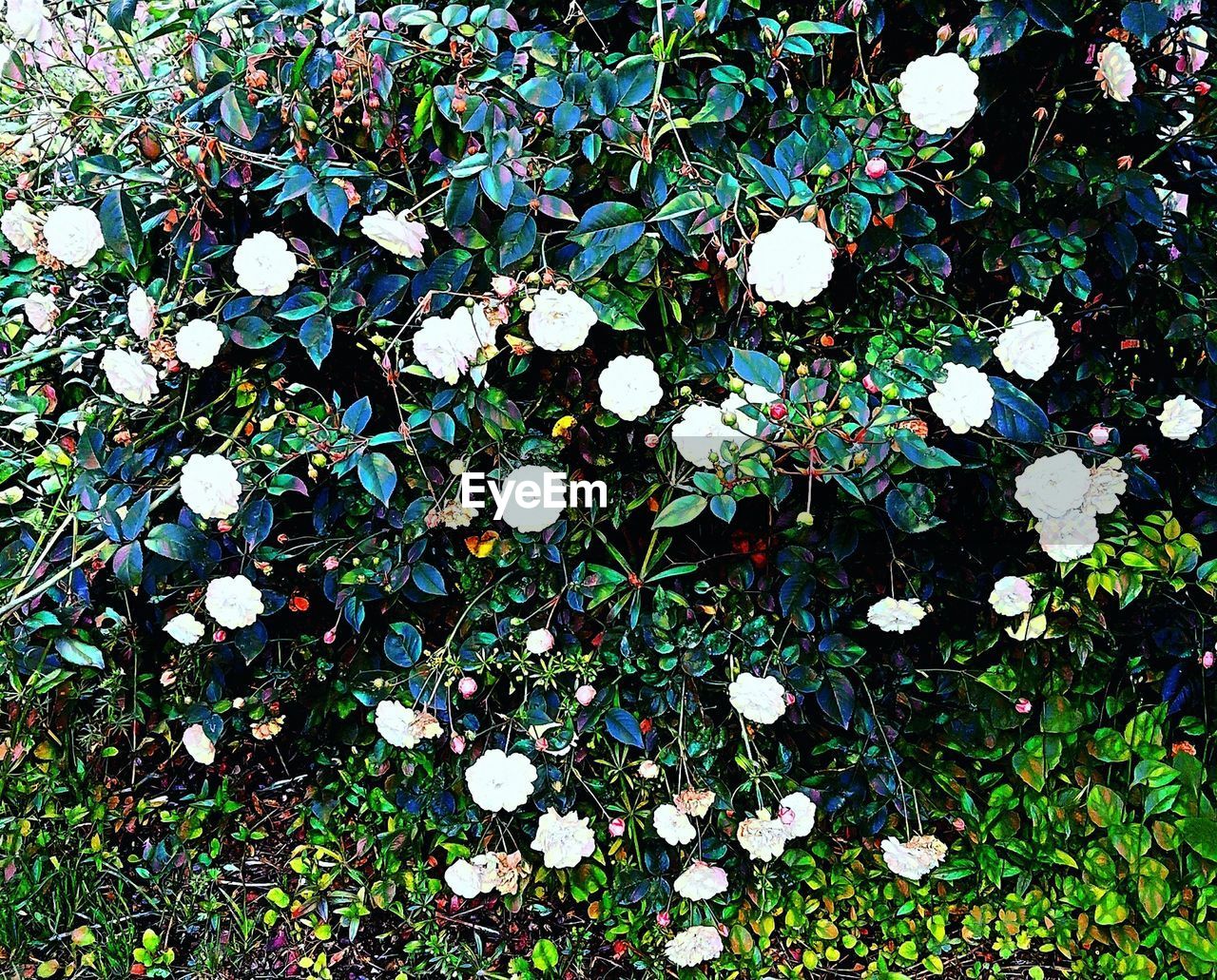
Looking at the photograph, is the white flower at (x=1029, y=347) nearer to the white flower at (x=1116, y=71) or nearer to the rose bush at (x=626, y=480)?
the rose bush at (x=626, y=480)

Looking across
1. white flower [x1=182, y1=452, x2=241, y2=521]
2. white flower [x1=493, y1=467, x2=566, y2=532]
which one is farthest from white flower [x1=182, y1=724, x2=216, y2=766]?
white flower [x1=493, y1=467, x2=566, y2=532]

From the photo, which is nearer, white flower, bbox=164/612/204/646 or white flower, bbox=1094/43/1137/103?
white flower, bbox=1094/43/1137/103

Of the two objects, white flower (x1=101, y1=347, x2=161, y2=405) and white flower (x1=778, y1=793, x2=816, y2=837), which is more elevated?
white flower (x1=101, y1=347, x2=161, y2=405)

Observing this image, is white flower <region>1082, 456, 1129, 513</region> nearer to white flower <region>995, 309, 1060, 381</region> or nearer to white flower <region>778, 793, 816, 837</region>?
white flower <region>995, 309, 1060, 381</region>

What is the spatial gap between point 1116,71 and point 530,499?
1107 mm

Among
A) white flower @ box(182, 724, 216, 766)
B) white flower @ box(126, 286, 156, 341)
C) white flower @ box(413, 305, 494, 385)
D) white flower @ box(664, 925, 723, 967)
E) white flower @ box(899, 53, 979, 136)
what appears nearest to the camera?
white flower @ box(899, 53, 979, 136)

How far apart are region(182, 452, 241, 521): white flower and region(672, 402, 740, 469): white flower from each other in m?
0.69

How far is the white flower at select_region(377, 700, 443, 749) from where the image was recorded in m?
1.50

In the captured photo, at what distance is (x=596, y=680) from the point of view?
161 centimetres

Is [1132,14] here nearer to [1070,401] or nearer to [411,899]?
[1070,401]

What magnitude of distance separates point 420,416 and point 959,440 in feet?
2.90

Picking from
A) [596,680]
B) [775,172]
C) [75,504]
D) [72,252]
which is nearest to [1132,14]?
[775,172]

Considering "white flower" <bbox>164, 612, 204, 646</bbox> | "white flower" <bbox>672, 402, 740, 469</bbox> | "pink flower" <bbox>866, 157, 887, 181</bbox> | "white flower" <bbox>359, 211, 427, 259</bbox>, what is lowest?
"white flower" <bbox>164, 612, 204, 646</bbox>

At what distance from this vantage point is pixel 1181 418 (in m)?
1.48
